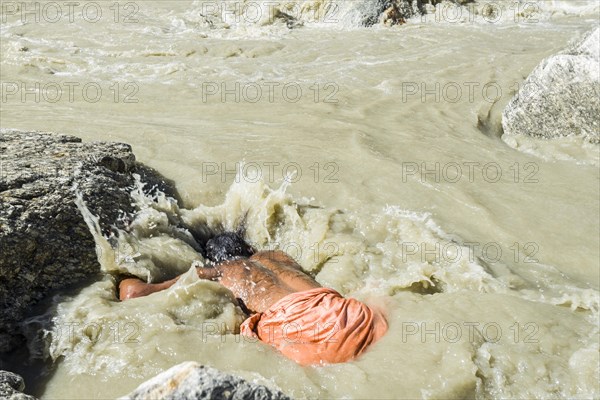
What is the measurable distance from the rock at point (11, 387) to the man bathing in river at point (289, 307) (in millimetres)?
1116

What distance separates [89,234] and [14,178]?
0.51 meters

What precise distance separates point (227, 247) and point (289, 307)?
876mm

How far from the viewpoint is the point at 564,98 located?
521 centimetres

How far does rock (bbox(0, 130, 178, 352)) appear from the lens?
113 inches

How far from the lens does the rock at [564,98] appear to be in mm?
5062

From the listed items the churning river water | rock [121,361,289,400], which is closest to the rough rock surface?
the churning river water

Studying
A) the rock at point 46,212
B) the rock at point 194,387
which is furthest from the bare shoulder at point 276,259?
the rock at point 194,387

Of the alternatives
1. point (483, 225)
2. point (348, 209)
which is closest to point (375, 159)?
point (348, 209)

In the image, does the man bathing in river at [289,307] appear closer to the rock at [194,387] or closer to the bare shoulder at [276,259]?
the bare shoulder at [276,259]

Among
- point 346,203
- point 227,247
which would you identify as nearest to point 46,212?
point 227,247

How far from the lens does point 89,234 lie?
3.29 metres

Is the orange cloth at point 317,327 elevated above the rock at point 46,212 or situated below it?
below

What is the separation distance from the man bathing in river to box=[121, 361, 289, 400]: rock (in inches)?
55.4

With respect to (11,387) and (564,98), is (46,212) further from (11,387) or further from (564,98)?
(564,98)
